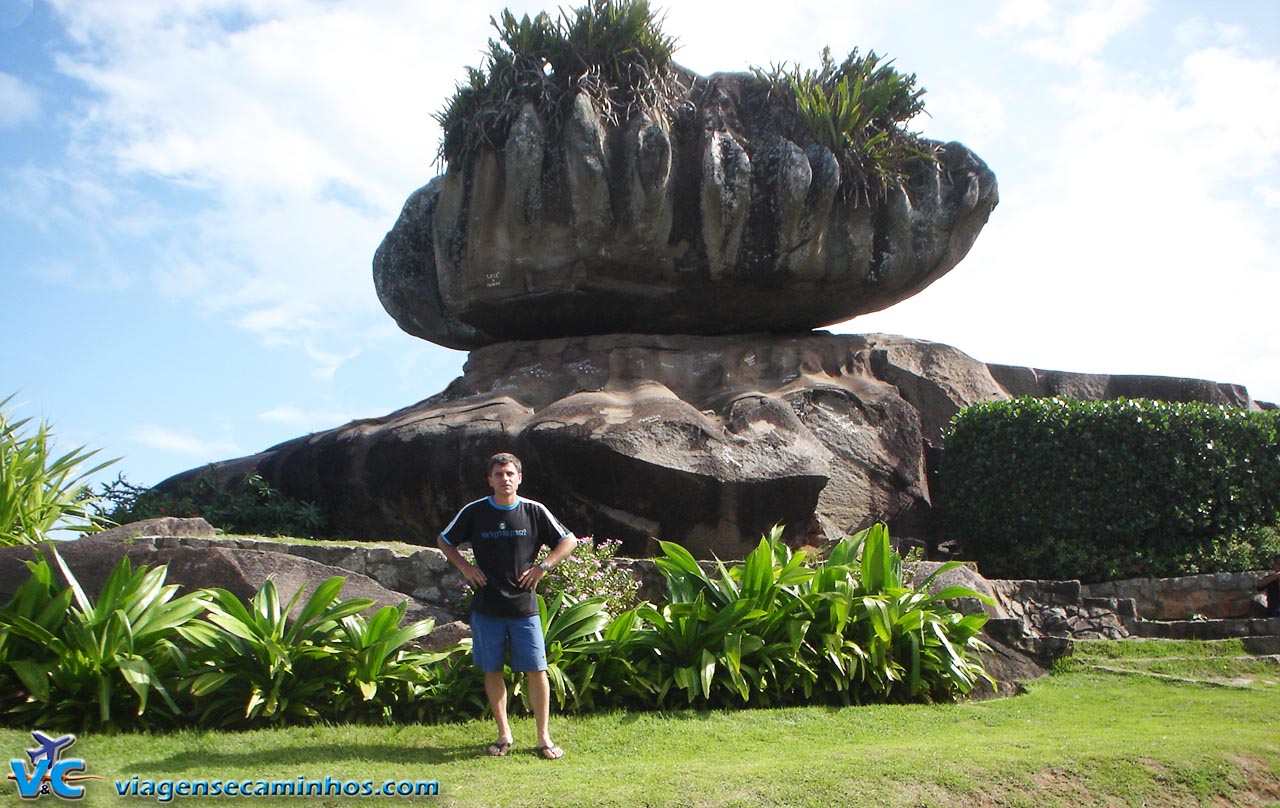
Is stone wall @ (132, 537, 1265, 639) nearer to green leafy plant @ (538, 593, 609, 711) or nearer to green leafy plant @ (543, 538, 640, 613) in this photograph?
green leafy plant @ (543, 538, 640, 613)

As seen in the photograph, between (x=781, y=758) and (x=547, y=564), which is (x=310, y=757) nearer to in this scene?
(x=547, y=564)

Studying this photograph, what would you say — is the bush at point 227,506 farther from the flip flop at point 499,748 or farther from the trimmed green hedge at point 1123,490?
the trimmed green hedge at point 1123,490

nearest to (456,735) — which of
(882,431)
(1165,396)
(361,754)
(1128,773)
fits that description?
(361,754)

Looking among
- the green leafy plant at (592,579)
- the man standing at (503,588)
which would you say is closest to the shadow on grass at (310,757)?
the man standing at (503,588)

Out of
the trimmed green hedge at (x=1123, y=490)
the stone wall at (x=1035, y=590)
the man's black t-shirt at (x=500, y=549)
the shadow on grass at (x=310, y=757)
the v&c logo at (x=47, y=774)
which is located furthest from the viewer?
the trimmed green hedge at (x=1123, y=490)

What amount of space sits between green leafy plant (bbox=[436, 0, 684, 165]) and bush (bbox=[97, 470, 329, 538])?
4324mm

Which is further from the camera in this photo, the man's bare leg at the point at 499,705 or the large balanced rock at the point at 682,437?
the large balanced rock at the point at 682,437

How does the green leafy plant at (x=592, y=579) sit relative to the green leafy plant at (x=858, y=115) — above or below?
below

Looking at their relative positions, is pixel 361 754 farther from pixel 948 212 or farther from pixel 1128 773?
pixel 948 212

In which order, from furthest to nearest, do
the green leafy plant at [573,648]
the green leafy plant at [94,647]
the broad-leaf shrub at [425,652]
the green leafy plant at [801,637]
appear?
the green leafy plant at [801,637] < the green leafy plant at [573,648] < the broad-leaf shrub at [425,652] < the green leafy plant at [94,647]

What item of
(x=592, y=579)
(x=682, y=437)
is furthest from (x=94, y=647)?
(x=682, y=437)

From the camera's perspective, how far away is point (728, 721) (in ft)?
19.8

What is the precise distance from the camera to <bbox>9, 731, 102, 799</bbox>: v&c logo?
4371 millimetres

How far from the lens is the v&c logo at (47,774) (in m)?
4.37
